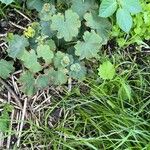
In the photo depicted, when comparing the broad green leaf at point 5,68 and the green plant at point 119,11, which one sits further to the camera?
the broad green leaf at point 5,68

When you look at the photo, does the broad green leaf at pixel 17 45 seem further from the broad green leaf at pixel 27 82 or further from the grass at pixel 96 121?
the grass at pixel 96 121

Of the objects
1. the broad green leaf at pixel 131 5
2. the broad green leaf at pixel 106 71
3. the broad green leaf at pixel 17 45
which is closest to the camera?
the broad green leaf at pixel 131 5

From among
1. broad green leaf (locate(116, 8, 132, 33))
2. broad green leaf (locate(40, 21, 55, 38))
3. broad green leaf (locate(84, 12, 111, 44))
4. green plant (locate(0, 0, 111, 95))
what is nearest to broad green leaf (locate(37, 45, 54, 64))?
green plant (locate(0, 0, 111, 95))

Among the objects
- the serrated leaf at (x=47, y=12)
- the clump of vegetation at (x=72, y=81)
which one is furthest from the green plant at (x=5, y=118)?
the serrated leaf at (x=47, y=12)

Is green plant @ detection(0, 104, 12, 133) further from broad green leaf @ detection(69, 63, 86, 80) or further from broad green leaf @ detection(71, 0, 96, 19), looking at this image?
broad green leaf @ detection(71, 0, 96, 19)

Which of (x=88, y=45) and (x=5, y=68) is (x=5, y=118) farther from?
(x=88, y=45)
